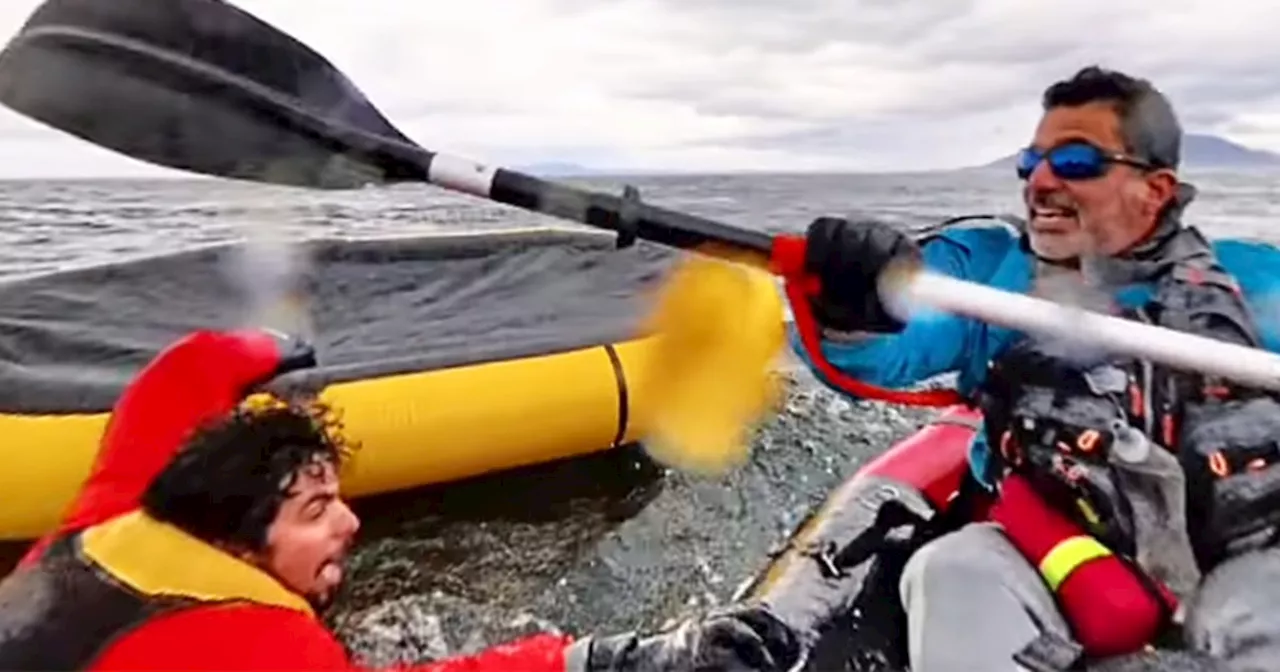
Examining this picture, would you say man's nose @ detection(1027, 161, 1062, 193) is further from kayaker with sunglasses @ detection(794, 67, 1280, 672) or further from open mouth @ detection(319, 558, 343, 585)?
open mouth @ detection(319, 558, 343, 585)

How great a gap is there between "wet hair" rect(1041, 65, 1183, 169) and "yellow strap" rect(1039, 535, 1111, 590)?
0.20 metres

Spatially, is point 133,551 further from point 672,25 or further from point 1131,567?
point 1131,567

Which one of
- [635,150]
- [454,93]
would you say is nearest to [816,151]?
[635,150]

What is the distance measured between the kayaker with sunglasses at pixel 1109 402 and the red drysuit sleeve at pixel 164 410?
0.27 m

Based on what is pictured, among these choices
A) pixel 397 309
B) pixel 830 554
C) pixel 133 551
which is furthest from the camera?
pixel 397 309

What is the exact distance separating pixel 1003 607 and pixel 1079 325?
17cm

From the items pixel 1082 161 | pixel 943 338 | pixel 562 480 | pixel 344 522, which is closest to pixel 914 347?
pixel 943 338

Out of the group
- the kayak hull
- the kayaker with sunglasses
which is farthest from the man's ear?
the kayak hull

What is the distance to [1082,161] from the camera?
78 cm

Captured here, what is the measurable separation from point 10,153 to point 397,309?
33 cm

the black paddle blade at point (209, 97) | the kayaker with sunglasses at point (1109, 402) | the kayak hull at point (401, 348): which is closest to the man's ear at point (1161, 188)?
the kayaker with sunglasses at point (1109, 402)

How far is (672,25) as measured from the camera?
0.82 meters

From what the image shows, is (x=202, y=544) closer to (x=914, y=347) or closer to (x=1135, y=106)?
(x=914, y=347)

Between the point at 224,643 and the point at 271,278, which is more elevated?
the point at 271,278
